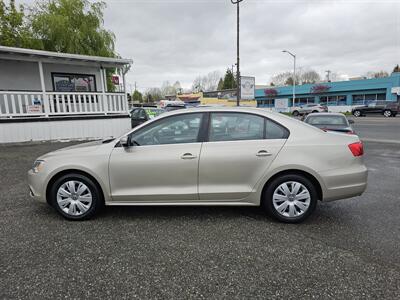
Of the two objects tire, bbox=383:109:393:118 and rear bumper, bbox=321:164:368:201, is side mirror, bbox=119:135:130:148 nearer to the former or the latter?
rear bumper, bbox=321:164:368:201

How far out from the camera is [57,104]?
10.1 meters

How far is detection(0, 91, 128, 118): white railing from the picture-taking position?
376 inches

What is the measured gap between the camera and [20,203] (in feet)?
13.7

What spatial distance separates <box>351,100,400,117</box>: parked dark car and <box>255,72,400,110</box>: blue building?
26.2ft

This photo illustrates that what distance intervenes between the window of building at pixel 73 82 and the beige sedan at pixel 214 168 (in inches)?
420

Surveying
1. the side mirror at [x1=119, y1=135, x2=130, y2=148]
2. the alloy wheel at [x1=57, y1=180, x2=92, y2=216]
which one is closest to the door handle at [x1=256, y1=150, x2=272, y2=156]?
the side mirror at [x1=119, y1=135, x2=130, y2=148]

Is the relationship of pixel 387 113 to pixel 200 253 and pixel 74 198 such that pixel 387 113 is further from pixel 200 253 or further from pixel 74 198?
pixel 74 198

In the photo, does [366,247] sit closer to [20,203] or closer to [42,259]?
[42,259]

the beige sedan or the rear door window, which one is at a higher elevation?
the rear door window

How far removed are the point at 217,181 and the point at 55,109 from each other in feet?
32.7

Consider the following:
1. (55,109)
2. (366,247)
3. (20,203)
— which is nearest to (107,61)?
(55,109)

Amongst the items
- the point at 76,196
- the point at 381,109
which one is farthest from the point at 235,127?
the point at 381,109

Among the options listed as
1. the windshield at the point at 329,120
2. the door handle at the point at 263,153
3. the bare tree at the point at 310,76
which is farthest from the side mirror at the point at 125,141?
the bare tree at the point at 310,76

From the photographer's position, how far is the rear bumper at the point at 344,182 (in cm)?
330
